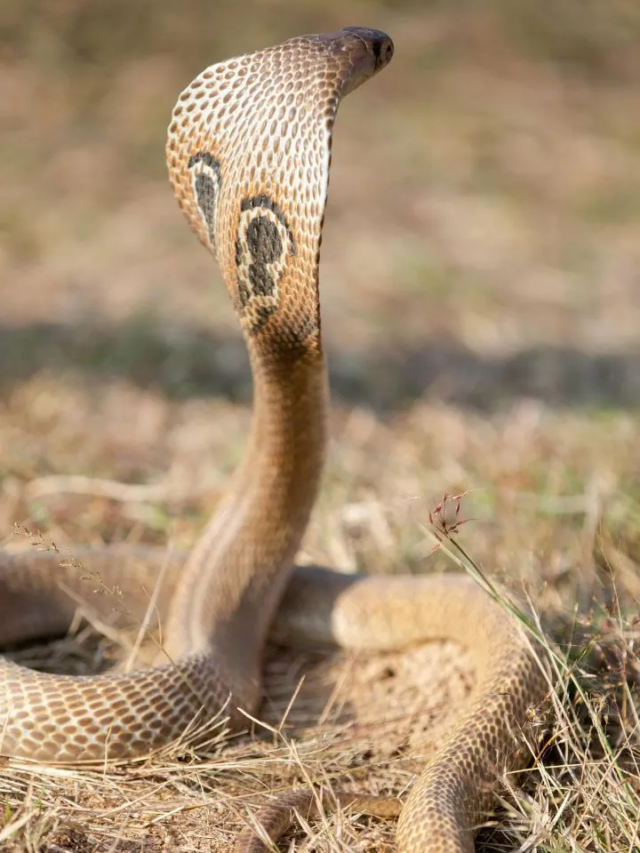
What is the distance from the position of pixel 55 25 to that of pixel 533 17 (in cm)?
573

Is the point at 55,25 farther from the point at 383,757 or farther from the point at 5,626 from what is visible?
the point at 383,757

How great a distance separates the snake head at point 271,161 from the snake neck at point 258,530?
0.27m

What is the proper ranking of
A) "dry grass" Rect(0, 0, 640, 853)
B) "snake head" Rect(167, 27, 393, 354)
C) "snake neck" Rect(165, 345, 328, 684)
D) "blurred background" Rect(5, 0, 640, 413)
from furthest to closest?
"blurred background" Rect(5, 0, 640, 413) → "snake neck" Rect(165, 345, 328, 684) → "dry grass" Rect(0, 0, 640, 853) → "snake head" Rect(167, 27, 393, 354)

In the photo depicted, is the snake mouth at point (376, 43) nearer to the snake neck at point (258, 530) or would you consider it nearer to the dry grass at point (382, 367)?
the snake neck at point (258, 530)

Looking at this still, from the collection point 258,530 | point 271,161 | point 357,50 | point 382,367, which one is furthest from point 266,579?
point 382,367

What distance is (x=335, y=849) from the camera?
2533mm

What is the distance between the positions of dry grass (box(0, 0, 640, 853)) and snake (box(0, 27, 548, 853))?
11 cm

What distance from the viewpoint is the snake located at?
2740mm

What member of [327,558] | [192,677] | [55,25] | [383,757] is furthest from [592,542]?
[55,25]

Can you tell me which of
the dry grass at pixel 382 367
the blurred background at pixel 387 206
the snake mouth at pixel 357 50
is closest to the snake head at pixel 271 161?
the snake mouth at pixel 357 50

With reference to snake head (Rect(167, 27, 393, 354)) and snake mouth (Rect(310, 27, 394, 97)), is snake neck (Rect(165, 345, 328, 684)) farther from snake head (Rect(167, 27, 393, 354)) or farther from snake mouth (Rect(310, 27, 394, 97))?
snake mouth (Rect(310, 27, 394, 97))

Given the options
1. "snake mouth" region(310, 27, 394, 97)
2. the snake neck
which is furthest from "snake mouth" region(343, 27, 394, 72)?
the snake neck

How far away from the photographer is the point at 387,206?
1057 centimetres

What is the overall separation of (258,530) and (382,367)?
152 inches
